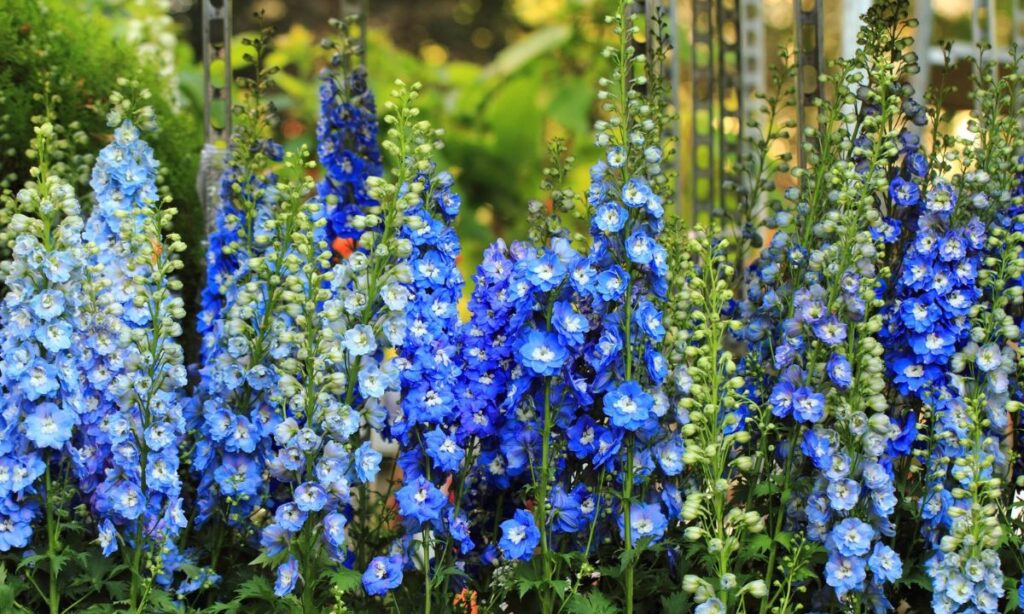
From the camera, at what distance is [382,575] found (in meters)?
2.92

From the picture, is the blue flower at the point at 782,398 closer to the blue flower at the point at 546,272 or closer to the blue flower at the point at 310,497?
the blue flower at the point at 546,272

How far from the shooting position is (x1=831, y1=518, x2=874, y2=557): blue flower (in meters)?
2.78

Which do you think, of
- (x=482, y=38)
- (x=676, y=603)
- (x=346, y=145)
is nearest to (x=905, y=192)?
(x=676, y=603)

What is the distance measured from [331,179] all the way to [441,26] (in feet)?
40.9

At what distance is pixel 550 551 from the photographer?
9.47 feet

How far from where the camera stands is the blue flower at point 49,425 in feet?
9.48

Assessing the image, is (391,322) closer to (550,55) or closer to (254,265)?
(254,265)

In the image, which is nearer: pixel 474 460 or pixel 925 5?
pixel 474 460

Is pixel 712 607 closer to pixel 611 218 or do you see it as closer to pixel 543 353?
pixel 543 353

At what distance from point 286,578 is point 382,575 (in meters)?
0.24

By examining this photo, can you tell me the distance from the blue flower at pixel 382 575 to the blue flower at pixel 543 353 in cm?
59

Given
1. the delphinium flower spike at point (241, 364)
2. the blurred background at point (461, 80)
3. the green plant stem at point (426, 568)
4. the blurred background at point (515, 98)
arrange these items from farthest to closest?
the blurred background at point (515, 98) → the blurred background at point (461, 80) → the delphinium flower spike at point (241, 364) → the green plant stem at point (426, 568)

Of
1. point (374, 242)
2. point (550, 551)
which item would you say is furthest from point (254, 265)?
point (550, 551)

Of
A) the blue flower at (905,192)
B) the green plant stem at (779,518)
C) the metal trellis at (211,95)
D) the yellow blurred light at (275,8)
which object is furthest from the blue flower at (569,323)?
the yellow blurred light at (275,8)
